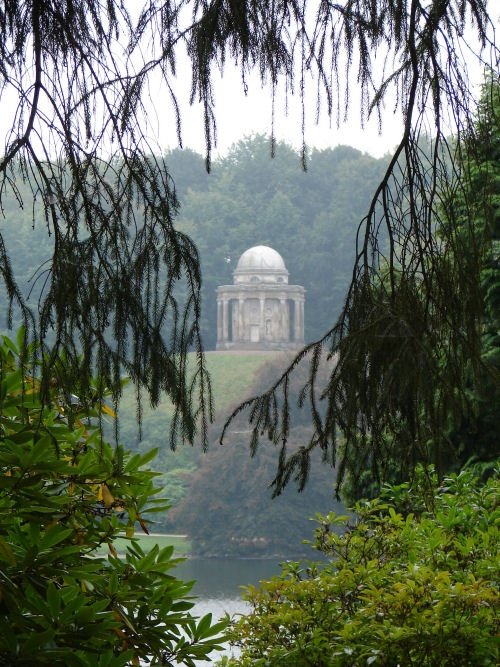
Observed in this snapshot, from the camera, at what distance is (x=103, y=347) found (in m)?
3.17

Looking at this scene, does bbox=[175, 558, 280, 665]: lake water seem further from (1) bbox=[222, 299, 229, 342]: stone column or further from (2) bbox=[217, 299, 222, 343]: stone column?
(2) bbox=[217, 299, 222, 343]: stone column

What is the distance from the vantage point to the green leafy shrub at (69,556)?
3.28 meters

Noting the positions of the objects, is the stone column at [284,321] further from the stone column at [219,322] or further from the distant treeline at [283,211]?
the stone column at [219,322]

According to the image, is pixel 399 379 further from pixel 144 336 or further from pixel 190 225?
pixel 190 225

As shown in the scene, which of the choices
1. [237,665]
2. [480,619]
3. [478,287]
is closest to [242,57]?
[478,287]

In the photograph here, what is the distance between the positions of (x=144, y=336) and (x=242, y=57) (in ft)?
3.23

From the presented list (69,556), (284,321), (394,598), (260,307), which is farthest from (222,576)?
(260,307)

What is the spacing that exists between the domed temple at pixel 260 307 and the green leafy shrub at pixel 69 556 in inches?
2085

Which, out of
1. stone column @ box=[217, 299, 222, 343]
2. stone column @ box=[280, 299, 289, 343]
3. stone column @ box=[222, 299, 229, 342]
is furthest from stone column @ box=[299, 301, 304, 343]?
stone column @ box=[217, 299, 222, 343]

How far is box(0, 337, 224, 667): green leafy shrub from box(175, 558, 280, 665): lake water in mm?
19326

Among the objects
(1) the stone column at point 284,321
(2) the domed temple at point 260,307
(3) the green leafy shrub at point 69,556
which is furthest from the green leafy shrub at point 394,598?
(1) the stone column at point 284,321

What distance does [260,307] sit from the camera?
59.0 m

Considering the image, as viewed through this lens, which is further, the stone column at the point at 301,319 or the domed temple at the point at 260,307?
the stone column at the point at 301,319

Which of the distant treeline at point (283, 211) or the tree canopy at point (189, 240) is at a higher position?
the distant treeline at point (283, 211)
